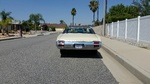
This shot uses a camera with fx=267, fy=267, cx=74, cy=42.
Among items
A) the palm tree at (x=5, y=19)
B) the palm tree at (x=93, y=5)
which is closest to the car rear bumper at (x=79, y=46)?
the palm tree at (x=5, y=19)

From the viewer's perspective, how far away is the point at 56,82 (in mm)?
6945

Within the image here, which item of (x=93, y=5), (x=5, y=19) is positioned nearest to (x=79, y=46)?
(x=5, y=19)

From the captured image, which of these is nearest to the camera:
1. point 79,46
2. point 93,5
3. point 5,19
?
point 79,46

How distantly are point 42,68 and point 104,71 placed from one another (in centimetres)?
211

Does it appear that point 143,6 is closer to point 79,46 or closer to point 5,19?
point 5,19

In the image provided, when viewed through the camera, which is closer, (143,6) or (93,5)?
(143,6)

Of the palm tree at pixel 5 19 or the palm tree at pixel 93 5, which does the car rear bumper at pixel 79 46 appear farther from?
the palm tree at pixel 93 5

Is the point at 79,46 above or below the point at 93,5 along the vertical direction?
below

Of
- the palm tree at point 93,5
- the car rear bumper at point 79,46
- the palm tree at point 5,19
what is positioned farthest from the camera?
the palm tree at point 93,5

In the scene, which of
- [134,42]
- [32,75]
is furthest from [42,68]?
[134,42]

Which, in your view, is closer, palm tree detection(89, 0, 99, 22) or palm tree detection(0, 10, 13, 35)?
palm tree detection(0, 10, 13, 35)

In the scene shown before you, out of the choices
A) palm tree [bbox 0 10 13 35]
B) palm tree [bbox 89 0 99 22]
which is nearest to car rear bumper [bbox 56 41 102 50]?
palm tree [bbox 0 10 13 35]

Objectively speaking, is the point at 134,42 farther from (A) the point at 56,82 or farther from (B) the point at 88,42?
(A) the point at 56,82

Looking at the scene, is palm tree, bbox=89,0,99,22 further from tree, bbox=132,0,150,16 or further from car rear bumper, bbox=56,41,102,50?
car rear bumper, bbox=56,41,102,50
